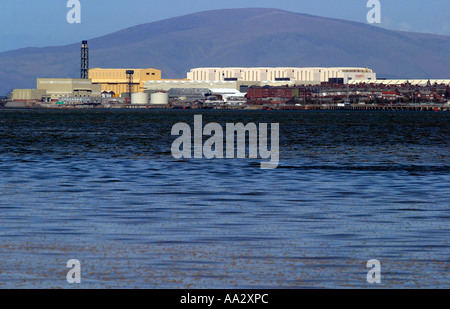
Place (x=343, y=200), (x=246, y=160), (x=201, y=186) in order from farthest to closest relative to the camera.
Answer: (x=246, y=160) < (x=201, y=186) < (x=343, y=200)

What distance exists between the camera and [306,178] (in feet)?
127

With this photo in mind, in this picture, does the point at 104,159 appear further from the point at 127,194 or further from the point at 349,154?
the point at 127,194

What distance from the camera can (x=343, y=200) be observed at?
96.9ft

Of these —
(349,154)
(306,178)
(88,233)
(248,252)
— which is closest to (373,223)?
(248,252)

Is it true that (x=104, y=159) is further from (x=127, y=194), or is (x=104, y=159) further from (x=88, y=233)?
(x=88, y=233)

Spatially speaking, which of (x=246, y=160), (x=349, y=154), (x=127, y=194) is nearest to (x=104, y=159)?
(x=246, y=160)

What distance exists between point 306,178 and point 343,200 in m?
9.19
